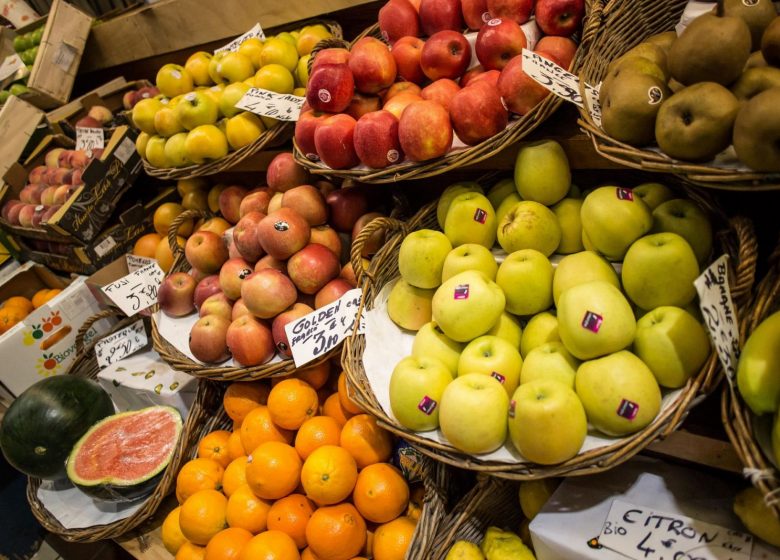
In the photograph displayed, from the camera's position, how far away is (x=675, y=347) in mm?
851

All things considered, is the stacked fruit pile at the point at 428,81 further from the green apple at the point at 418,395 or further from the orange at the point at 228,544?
the orange at the point at 228,544

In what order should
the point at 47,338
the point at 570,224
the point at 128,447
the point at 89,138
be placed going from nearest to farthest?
1. the point at 570,224
2. the point at 128,447
3. the point at 47,338
4. the point at 89,138

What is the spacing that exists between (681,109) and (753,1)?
28 centimetres

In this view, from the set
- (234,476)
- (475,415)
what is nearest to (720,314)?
(475,415)

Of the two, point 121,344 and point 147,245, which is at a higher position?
point 147,245

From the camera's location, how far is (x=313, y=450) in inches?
51.8

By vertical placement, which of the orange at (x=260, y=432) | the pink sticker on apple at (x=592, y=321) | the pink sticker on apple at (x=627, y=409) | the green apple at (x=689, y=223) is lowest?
the orange at (x=260, y=432)

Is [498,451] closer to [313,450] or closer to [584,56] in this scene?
[313,450]

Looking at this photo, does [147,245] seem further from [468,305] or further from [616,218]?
[616,218]

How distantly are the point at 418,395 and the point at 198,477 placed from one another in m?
0.84

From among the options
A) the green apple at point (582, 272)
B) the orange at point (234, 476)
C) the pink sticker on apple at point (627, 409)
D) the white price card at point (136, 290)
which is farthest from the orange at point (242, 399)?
the pink sticker on apple at point (627, 409)

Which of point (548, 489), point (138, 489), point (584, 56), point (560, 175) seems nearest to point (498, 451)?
point (548, 489)

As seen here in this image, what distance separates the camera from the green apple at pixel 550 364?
94 centimetres

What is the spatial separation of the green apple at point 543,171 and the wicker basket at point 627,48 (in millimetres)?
98
